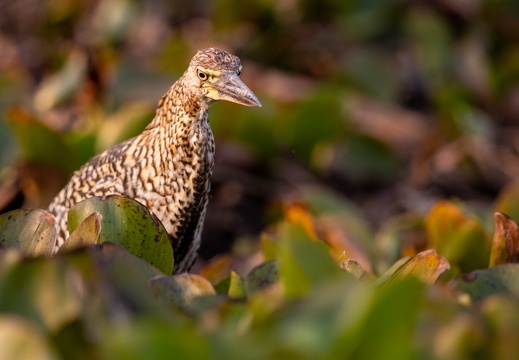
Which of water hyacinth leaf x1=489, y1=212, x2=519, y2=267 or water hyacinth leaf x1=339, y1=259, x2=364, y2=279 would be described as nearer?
water hyacinth leaf x1=339, y1=259, x2=364, y2=279

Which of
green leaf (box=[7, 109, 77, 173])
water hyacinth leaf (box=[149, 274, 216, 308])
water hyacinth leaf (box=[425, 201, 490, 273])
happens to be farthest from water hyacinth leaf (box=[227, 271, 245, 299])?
green leaf (box=[7, 109, 77, 173])

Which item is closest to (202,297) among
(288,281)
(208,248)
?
(288,281)

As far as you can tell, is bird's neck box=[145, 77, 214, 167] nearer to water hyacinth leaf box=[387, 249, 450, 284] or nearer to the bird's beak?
the bird's beak

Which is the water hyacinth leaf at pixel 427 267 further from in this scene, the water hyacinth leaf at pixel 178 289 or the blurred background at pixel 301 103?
the blurred background at pixel 301 103

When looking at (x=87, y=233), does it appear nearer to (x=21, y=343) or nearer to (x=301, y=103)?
(x=21, y=343)

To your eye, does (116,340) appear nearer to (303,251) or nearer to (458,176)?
(303,251)

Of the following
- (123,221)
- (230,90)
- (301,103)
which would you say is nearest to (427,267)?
(123,221)
